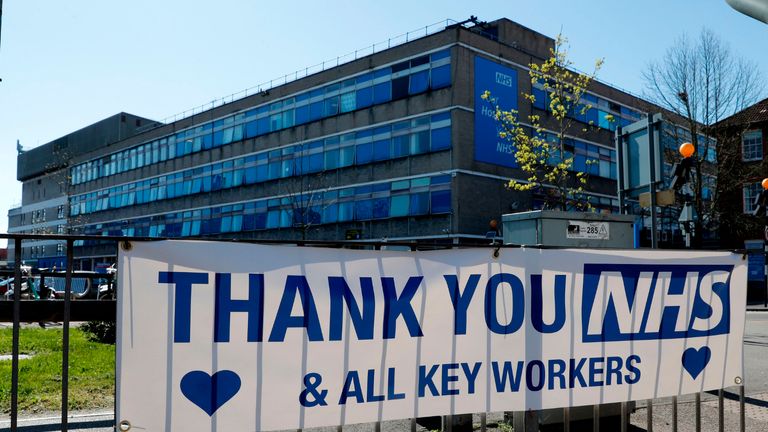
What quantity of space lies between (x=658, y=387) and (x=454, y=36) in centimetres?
3338

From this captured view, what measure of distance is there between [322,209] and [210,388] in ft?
127

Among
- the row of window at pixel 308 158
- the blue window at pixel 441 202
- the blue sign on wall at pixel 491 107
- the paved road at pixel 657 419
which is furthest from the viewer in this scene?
the row of window at pixel 308 158

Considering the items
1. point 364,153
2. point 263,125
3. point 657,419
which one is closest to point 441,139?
point 364,153

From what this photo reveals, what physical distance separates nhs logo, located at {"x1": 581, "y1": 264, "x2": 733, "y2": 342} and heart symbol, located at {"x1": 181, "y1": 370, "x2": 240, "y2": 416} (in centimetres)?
216

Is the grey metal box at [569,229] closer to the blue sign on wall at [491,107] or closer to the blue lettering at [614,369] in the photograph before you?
the blue lettering at [614,369]

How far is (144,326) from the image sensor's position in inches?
120

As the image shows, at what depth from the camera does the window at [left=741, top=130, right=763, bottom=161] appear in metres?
42.8

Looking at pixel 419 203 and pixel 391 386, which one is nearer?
pixel 391 386

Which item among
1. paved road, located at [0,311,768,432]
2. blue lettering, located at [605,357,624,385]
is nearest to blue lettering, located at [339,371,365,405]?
blue lettering, located at [605,357,624,385]

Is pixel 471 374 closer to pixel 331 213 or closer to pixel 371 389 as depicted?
pixel 371 389

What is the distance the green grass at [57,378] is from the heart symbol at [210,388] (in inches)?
167

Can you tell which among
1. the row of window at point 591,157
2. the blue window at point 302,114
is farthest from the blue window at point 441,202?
the blue window at point 302,114

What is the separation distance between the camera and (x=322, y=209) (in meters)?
41.8

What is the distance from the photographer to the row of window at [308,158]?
36750 mm
